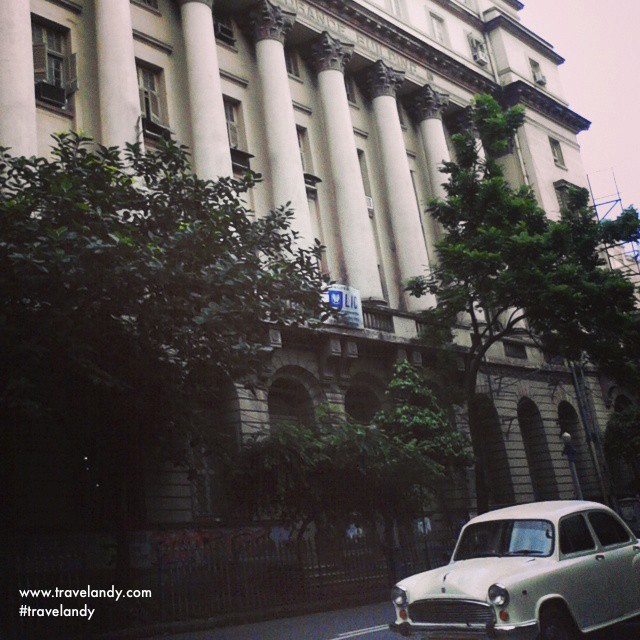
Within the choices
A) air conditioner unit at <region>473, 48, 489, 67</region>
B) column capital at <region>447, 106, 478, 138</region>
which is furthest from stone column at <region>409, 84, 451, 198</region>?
air conditioner unit at <region>473, 48, 489, 67</region>

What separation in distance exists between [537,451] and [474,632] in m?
27.0

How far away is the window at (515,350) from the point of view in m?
A: 32.4

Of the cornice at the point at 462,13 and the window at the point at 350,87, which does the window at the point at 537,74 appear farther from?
the window at the point at 350,87

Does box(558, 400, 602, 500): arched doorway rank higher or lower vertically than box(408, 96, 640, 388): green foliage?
lower

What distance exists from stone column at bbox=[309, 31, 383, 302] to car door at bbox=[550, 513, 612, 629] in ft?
58.9

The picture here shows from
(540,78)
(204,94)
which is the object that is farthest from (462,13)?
(204,94)

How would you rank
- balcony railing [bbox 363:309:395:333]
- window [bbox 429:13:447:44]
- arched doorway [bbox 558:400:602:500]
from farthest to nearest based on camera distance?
window [bbox 429:13:447:44] < arched doorway [bbox 558:400:602:500] < balcony railing [bbox 363:309:395:333]

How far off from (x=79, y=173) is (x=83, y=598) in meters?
7.18

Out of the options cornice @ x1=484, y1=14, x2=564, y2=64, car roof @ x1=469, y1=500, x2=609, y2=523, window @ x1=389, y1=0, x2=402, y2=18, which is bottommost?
car roof @ x1=469, y1=500, x2=609, y2=523

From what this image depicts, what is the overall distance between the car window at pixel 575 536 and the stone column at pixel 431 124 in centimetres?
2563

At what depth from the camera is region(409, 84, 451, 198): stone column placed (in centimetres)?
3334

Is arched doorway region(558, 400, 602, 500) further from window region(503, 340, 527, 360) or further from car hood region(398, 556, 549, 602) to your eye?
car hood region(398, 556, 549, 602)

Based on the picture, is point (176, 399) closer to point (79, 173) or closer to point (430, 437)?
point (79, 173)

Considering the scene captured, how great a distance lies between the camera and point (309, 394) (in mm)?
24188
